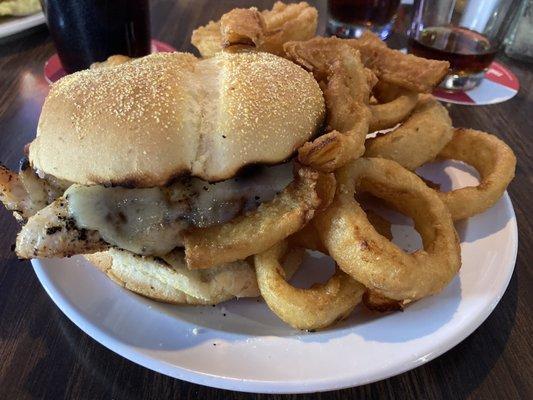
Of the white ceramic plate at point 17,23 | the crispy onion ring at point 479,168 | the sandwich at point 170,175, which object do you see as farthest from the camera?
the white ceramic plate at point 17,23

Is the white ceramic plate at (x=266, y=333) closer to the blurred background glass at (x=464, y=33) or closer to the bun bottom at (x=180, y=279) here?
the bun bottom at (x=180, y=279)

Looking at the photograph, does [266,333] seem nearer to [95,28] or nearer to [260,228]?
[260,228]

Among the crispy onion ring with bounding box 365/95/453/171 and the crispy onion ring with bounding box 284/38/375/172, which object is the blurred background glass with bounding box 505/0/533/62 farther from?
the crispy onion ring with bounding box 284/38/375/172

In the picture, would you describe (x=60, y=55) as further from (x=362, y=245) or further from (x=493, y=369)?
(x=493, y=369)

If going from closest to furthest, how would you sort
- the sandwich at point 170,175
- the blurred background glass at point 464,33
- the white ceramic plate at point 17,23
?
the sandwich at point 170,175 < the blurred background glass at point 464,33 < the white ceramic plate at point 17,23

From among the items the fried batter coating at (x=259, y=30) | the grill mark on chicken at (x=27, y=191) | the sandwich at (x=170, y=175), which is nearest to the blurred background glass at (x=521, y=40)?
the fried batter coating at (x=259, y=30)

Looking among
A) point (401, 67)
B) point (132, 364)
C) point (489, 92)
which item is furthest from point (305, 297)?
point (489, 92)

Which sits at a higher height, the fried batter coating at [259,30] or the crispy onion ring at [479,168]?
the fried batter coating at [259,30]
